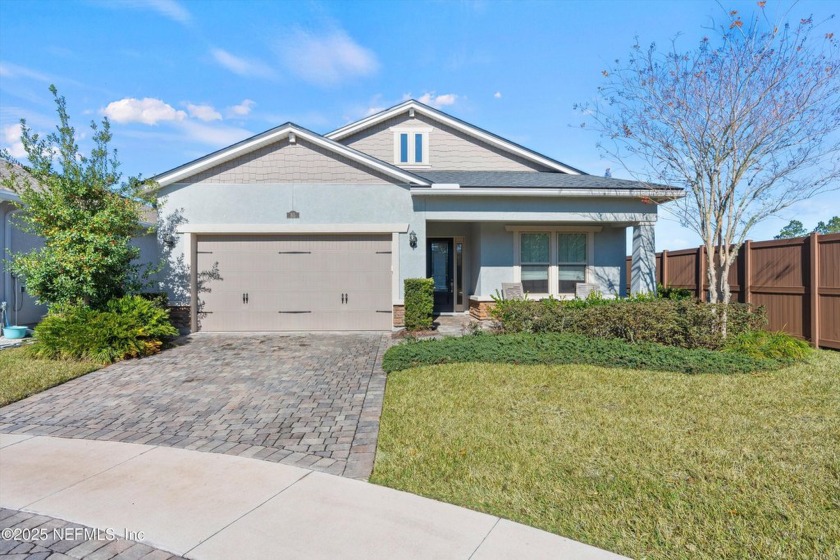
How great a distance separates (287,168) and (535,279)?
7.48 meters

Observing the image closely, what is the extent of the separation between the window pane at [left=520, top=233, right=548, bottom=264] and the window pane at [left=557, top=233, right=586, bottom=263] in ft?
1.33

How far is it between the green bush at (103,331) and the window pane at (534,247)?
30.2 ft

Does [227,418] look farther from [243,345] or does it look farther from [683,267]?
[683,267]

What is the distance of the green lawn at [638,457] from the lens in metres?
2.97

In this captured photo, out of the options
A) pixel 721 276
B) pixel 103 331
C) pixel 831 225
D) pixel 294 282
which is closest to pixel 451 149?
pixel 294 282

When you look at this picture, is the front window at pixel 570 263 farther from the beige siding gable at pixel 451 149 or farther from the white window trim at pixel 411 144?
the white window trim at pixel 411 144

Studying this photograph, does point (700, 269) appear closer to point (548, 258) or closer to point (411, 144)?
point (548, 258)

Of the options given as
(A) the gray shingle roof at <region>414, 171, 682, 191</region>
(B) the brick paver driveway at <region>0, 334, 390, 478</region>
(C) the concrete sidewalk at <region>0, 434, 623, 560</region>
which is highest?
(A) the gray shingle roof at <region>414, 171, 682, 191</region>

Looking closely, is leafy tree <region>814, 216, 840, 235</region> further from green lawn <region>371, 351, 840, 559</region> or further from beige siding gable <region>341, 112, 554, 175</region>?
green lawn <region>371, 351, 840, 559</region>

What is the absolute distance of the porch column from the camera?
12.2 metres

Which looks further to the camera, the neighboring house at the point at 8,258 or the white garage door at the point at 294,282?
the white garage door at the point at 294,282

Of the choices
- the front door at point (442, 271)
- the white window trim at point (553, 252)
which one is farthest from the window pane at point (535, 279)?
the front door at point (442, 271)

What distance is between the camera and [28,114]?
28.6 feet

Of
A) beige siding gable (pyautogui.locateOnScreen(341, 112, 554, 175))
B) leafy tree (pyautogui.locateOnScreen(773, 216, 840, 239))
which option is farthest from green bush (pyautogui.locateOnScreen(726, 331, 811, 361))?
leafy tree (pyautogui.locateOnScreen(773, 216, 840, 239))
